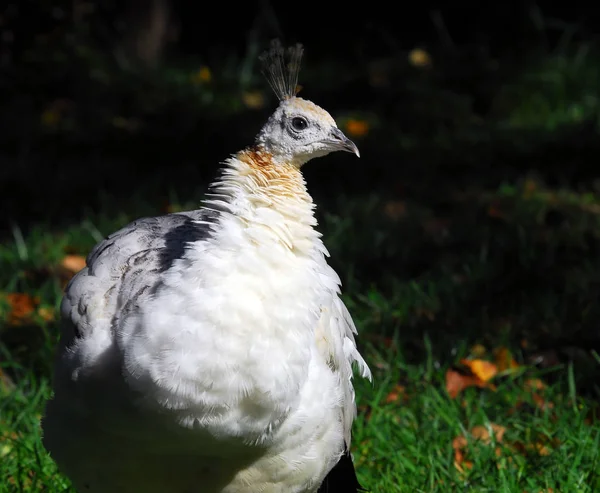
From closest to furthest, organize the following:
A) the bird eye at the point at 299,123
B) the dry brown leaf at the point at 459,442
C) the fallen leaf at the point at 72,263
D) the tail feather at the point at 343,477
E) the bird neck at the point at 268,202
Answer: the bird neck at the point at 268,202, the bird eye at the point at 299,123, the tail feather at the point at 343,477, the dry brown leaf at the point at 459,442, the fallen leaf at the point at 72,263

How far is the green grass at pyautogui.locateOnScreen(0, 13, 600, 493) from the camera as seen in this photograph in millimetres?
3297

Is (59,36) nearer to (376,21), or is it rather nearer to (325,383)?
(376,21)

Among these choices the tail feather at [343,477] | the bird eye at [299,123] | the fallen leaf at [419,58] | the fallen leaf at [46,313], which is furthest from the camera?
the fallen leaf at [419,58]

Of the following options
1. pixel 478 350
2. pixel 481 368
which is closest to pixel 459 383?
pixel 481 368

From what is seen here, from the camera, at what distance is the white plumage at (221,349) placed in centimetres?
224

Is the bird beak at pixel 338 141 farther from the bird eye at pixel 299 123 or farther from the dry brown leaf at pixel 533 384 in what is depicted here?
the dry brown leaf at pixel 533 384

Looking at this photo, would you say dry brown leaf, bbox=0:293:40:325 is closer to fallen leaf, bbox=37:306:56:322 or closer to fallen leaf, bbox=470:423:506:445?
fallen leaf, bbox=37:306:56:322

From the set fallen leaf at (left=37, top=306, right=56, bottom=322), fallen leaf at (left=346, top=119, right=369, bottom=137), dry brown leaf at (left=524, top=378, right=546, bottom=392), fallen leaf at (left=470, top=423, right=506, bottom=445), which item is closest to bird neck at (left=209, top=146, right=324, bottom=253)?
fallen leaf at (left=470, top=423, right=506, bottom=445)

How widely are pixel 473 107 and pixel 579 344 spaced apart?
298cm

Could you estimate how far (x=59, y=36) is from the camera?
23.4 ft

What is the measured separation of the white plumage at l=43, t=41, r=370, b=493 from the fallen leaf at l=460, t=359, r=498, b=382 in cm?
105

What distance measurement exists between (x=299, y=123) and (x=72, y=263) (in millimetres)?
2304

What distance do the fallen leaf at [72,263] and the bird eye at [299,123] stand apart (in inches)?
87.5

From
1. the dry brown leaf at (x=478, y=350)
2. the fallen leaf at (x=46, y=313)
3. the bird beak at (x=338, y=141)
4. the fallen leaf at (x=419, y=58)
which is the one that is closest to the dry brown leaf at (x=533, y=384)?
the dry brown leaf at (x=478, y=350)
